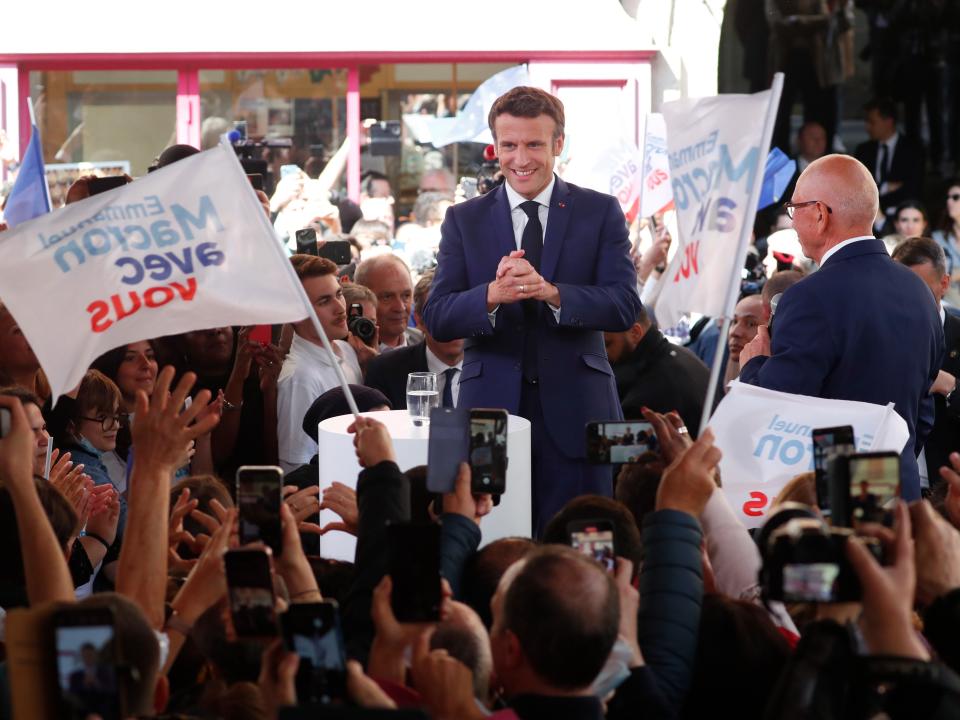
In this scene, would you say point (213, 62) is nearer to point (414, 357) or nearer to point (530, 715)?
point (414, 357)

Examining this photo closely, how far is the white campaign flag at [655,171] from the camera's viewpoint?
8.59 meters

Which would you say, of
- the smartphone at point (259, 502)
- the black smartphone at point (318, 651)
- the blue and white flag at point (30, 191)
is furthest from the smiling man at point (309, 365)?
the black smartphone at point (318, 651)

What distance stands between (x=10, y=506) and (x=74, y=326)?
487 millimetres

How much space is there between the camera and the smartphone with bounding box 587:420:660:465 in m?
3.51

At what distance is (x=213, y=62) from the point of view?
14.1 meters

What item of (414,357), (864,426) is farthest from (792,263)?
(864,426)

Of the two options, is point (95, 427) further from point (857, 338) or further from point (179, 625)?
point (857, 338)

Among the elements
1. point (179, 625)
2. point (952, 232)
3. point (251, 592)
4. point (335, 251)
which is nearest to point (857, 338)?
point (179, 625)

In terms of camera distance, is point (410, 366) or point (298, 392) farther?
point (410, 366)

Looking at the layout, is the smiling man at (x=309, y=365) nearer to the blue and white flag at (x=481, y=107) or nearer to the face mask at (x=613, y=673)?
the face mask at (x=613, y=673)

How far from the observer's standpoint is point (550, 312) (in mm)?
4383

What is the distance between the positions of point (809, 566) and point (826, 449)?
82 cm

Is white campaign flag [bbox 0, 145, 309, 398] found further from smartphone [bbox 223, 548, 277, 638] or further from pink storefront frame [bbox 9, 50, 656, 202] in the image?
pink storefront frame [bbox 9, 50, 656, 202]

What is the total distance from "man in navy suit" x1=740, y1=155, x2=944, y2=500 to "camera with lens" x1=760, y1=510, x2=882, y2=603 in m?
2.03
